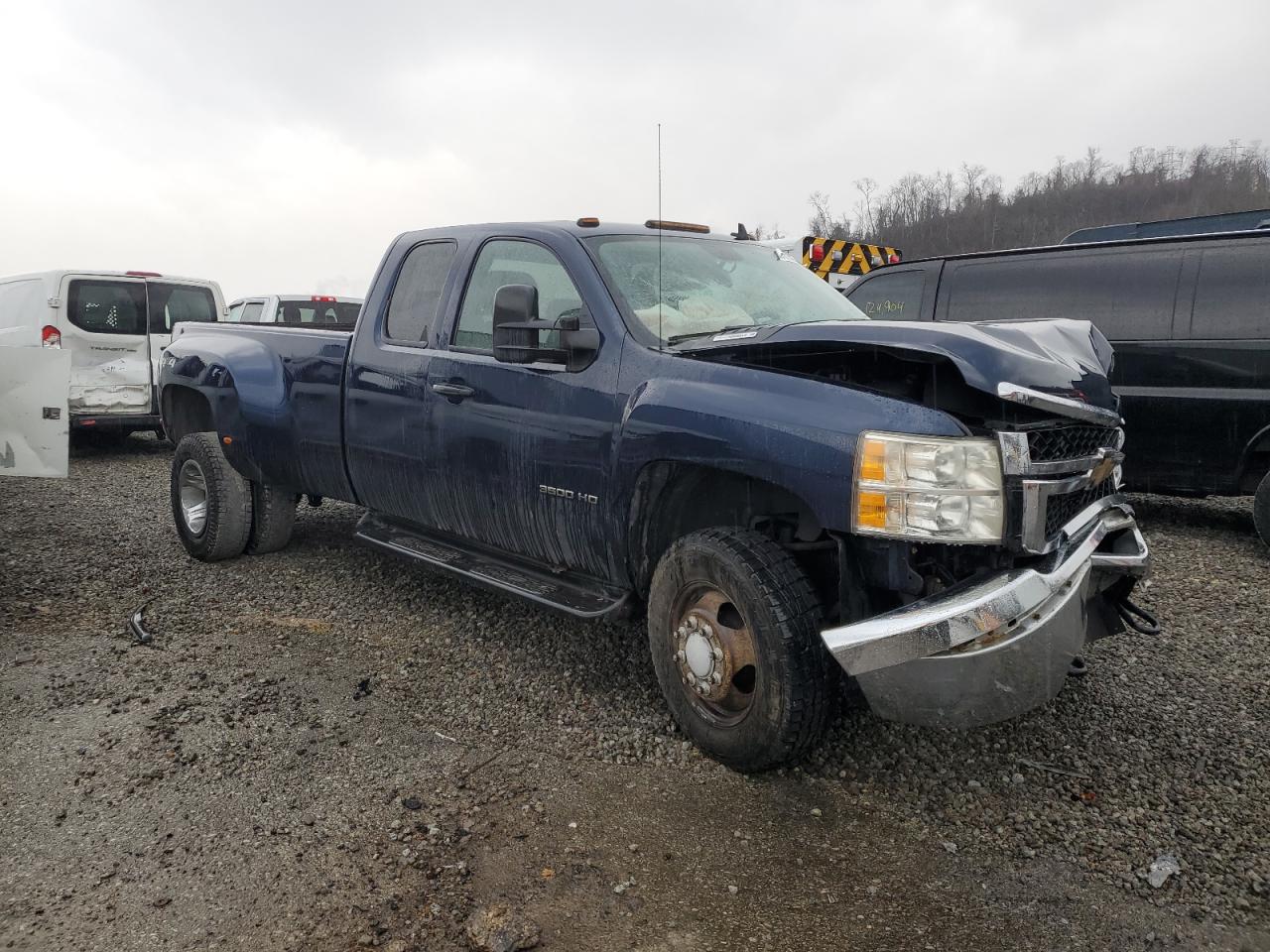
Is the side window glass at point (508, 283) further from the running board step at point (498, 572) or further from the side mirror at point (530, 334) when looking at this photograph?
the running board step at point (498, 572)

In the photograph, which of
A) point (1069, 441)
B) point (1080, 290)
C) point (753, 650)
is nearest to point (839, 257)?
point (1080, 290)

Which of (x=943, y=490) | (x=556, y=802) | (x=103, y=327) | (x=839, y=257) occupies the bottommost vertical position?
(x=556, y=802)

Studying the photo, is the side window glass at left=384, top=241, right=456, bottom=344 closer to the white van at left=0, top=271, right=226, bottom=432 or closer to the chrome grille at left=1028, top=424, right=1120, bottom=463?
the chrome grille at left=1028, top=424, right=1120, bottom=463

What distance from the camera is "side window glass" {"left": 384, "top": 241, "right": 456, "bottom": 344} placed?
4.39 m

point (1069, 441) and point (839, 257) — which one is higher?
point (839, 257)

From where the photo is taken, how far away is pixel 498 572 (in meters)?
4.02

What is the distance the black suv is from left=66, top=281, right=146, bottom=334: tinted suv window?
8520 mm

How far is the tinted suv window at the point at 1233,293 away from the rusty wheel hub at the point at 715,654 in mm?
4375

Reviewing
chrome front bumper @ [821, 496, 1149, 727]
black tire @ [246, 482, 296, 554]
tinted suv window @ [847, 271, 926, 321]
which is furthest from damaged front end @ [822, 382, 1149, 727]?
tinted suv window @ [847, 271, 926, 321]

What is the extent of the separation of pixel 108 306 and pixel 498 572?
26.1 feet

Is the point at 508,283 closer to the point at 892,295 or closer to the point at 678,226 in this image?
the point at 678,226

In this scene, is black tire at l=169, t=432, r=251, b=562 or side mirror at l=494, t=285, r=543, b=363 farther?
black tire at l=169, t=432, r=251, b=562

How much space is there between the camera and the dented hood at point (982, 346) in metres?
2.71

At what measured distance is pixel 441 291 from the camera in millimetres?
4352
